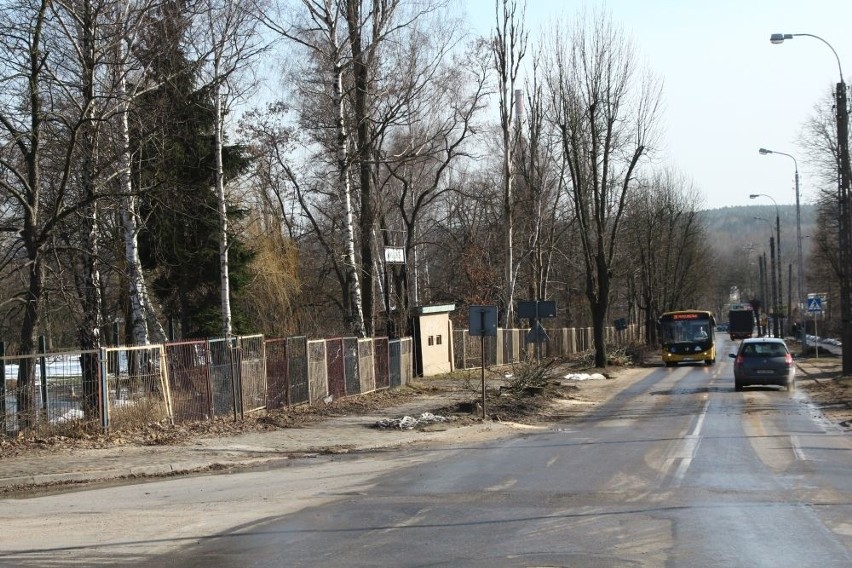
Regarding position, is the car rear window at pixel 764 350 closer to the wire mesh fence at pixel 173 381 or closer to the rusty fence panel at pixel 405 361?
the rusty fence panel at pixel 405 361

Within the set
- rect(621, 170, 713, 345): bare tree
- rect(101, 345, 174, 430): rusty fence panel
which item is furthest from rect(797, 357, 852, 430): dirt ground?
rect(621, 170, 713, 345): bare tree

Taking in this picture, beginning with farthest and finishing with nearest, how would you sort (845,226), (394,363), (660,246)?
1. (660,246)
2. (845,226)
3. (394,363)

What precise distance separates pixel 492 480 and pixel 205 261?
816 inches

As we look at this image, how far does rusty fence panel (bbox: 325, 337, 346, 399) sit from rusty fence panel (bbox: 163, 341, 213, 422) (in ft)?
17.6

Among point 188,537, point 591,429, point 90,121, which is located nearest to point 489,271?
point 591,429

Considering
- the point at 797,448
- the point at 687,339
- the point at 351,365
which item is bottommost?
the point at 797,448

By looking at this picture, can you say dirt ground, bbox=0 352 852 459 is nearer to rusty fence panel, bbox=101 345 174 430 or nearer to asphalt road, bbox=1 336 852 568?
rusty fence panel, bbox=101 345 174 430

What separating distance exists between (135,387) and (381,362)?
39.3 feet

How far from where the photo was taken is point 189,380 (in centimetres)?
1852

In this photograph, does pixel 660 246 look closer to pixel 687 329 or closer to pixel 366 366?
pixel 687 329

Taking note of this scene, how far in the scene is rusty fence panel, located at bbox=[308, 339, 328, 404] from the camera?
22.8 metres

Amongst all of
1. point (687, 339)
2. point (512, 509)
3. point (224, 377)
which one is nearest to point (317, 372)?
point (224, 377)

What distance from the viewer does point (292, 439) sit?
58.3 feet

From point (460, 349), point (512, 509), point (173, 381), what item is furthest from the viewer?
point (460, 349)
